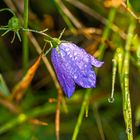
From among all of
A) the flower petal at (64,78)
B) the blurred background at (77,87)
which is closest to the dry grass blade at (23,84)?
the blurred background at (77,87)

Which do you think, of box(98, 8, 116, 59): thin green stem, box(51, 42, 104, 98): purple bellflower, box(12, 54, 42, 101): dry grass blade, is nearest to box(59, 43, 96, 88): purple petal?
box(51, 42, 104, 98): purple bellflower

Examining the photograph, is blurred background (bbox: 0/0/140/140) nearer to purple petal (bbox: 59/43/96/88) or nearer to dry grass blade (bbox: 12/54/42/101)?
dry grass blade (bbox: 12/54/42/101)

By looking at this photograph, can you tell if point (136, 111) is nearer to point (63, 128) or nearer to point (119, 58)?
point (63, 128)

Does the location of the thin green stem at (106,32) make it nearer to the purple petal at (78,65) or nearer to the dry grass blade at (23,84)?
the dry grass blade at (23,84)

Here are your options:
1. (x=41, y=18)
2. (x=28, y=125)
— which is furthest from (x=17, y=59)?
(x=28, y=125)

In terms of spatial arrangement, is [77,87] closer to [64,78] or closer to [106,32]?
[106,32]
